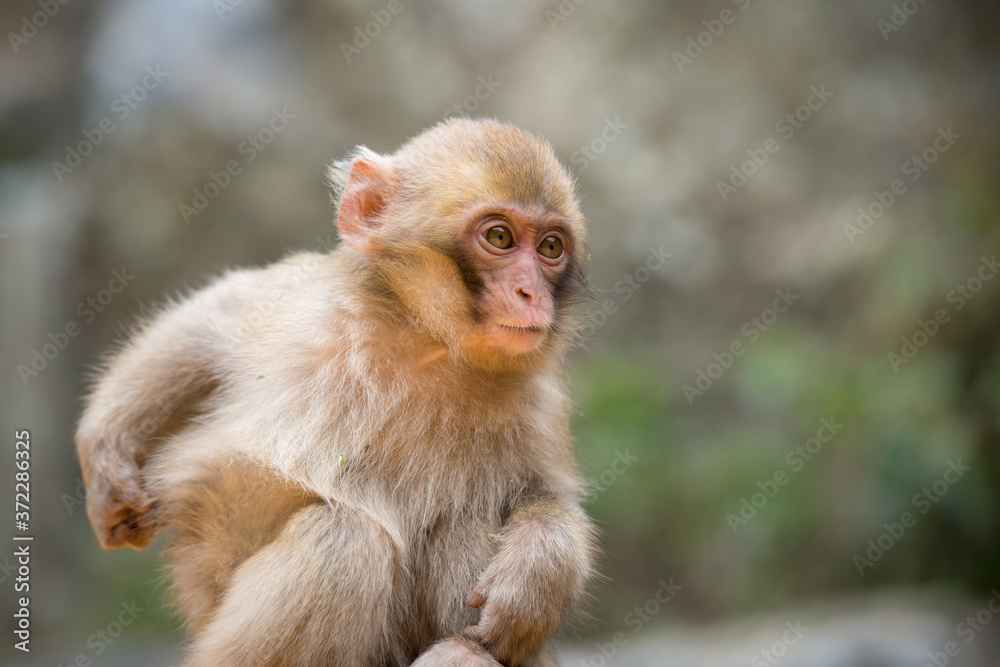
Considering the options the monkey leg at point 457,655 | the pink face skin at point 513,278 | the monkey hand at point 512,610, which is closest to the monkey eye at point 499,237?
the pink face skin at point 513,278

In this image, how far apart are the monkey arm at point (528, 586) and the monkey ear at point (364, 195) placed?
1.51 meters

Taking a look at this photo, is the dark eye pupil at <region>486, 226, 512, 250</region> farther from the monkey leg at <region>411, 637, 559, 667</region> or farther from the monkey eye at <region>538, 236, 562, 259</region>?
the monkey leg at <region>411, 637, 559, 667</region>

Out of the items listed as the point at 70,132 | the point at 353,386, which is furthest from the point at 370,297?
the point at 70,132

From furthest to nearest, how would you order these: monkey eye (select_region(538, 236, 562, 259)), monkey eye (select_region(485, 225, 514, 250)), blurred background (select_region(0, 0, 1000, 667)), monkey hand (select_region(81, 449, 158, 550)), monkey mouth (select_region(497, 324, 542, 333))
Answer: blurred background (select_region(0, 0, 1000, 667)) → monkey hand (select_region(81, 449, 158, 550)) → monkey eye (select_region(538, 236, 562, 259)) → monkey eye (select_region(485, 225, 514, 250)) → monkey mouth (select_region(497, 324, 542, 333))

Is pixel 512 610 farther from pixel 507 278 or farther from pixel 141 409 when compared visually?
pixel 141 409

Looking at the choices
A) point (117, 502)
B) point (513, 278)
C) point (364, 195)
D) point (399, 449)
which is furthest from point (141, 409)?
point (513, 278)

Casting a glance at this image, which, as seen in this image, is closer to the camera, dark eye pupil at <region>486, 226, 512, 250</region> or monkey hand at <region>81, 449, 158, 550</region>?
dark eye pupil at <region>486, 226, 512, 250</region>

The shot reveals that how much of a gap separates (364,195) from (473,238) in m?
0.63

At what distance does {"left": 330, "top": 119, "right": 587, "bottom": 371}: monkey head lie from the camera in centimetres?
365

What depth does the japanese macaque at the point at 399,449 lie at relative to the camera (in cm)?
336

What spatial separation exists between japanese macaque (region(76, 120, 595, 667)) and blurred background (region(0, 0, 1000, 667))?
390cm

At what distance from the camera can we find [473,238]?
12.1ft

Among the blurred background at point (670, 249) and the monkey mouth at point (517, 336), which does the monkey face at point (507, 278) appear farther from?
Answer: the blurred background at point (670, 249)

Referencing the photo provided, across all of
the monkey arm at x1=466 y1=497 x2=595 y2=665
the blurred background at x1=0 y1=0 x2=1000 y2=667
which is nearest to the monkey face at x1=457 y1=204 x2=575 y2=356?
the monkey arm at x1=466 y1=497 x2=595 y2=665
